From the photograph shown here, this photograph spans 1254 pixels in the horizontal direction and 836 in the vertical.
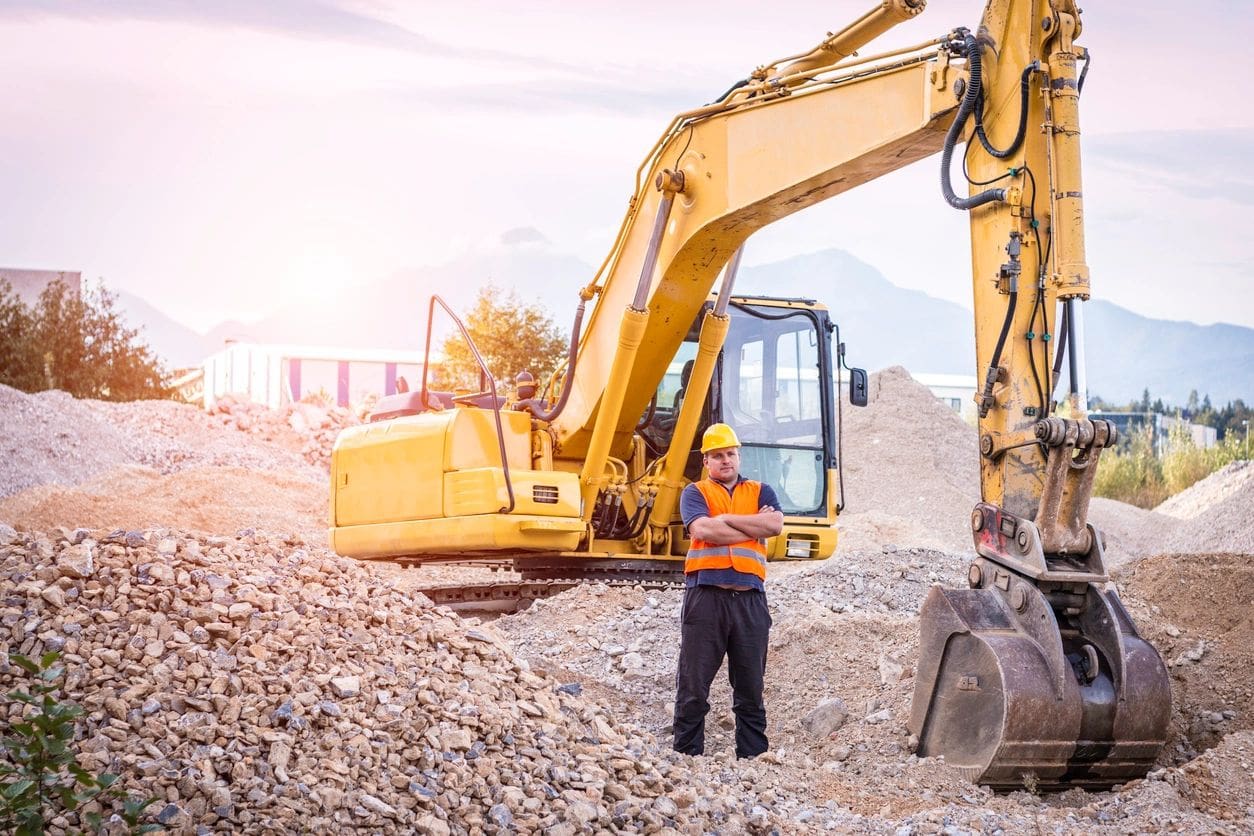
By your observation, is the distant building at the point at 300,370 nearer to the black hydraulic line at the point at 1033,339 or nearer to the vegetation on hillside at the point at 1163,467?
the vegetation on hillside at the point at 1163,467

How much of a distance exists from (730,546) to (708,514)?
0.61 ft

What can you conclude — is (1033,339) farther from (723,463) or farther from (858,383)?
(858,383)

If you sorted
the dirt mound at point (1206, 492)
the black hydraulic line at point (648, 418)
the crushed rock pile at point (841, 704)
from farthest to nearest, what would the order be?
the dirt mound at point (1206, 492) → the black hydraulic line at point (648, 418) → the crushed rock pile at point (841, 704)

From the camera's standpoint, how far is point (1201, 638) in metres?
7.09

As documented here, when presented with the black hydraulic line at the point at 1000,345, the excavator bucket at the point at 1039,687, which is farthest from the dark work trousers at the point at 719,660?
the black hydraulic line at the point at 1000,345

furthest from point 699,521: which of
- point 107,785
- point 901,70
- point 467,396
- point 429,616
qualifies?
point 467,396

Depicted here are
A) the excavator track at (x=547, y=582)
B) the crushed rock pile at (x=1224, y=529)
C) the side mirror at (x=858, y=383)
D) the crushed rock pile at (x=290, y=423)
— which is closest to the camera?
the side mirror at (x=858, y=383)

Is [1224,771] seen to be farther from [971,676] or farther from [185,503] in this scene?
[185,503]

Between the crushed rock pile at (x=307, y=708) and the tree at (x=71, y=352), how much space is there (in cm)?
2433

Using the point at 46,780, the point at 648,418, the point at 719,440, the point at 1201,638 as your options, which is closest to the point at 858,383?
the point at 648,418

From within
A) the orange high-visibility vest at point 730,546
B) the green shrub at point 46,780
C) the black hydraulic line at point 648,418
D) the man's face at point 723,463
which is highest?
the black hydraulic line at point 648,418

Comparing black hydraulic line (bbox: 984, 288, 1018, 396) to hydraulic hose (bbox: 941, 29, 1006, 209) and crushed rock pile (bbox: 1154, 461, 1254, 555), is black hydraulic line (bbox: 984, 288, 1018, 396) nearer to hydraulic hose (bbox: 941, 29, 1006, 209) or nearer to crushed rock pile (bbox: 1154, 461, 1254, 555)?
hydraulic hose (bbox: 941, 29, 1006, 209)

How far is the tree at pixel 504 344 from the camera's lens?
83.7ft

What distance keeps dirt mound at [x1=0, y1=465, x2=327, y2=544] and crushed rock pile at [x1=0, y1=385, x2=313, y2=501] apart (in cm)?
87
